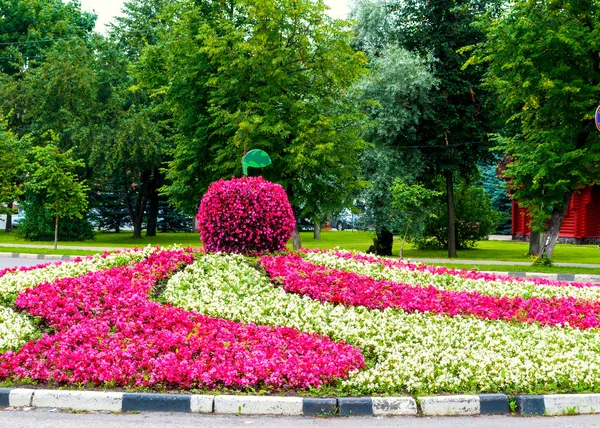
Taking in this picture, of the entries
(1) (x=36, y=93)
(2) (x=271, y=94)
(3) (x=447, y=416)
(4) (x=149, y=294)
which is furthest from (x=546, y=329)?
(1) (x=36, y=93)

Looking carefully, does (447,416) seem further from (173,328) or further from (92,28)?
(92,28)

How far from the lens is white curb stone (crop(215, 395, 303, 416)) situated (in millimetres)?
6969

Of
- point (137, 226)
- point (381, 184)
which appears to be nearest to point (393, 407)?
point (381, 184)

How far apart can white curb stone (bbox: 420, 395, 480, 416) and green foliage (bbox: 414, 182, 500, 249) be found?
29.8m

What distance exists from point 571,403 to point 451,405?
3.98 ft

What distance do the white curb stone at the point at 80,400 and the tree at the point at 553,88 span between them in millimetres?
18169

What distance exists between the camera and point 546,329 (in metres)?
10.3

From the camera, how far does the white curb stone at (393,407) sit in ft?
23.0

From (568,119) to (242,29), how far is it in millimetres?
11445

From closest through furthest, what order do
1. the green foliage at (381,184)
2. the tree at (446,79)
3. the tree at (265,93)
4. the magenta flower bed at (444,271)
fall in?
the magenta flower bed at (444,271) < the tree at (265,93) < the green foliage at (381,184) < the tree at (446,79)

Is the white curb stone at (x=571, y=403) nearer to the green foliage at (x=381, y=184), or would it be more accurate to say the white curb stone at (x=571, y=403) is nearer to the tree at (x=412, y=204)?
the tree at (x=412, y=204)

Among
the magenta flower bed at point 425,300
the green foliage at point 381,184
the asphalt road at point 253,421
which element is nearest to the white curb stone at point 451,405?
the asphalt road at point 253,421

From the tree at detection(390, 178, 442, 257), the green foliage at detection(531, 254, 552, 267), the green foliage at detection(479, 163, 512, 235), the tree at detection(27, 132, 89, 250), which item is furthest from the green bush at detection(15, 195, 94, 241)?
the green foliage at detection(479, 163, 512, 235)

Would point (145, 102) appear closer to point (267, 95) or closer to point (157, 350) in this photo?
point (267, 95)
